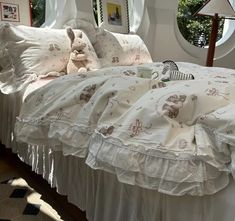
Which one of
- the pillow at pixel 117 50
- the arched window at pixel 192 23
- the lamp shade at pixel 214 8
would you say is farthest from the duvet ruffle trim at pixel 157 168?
the arched window at pixel 192 23

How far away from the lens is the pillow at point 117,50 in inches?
92.3

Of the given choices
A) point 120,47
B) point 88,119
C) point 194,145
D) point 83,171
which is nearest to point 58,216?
point 83,171

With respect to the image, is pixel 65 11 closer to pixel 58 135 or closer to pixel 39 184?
pixel 39 184

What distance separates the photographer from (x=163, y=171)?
34.0 inches

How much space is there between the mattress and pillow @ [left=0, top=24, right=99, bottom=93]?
5.7 inches

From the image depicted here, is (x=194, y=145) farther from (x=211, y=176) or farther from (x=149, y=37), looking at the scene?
(x=149, y=37)

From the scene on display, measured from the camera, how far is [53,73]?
185 cm

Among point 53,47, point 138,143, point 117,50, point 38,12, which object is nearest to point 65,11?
point 38,12

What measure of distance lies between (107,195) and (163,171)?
1.33 ft

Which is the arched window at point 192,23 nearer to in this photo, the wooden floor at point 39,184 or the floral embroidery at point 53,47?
the floral embroidery at point 53,47

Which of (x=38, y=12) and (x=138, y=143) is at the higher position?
(x=38, y=12)

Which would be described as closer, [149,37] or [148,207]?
[148,207]

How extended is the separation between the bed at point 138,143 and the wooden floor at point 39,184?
16cm

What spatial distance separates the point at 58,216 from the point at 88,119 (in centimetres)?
67
